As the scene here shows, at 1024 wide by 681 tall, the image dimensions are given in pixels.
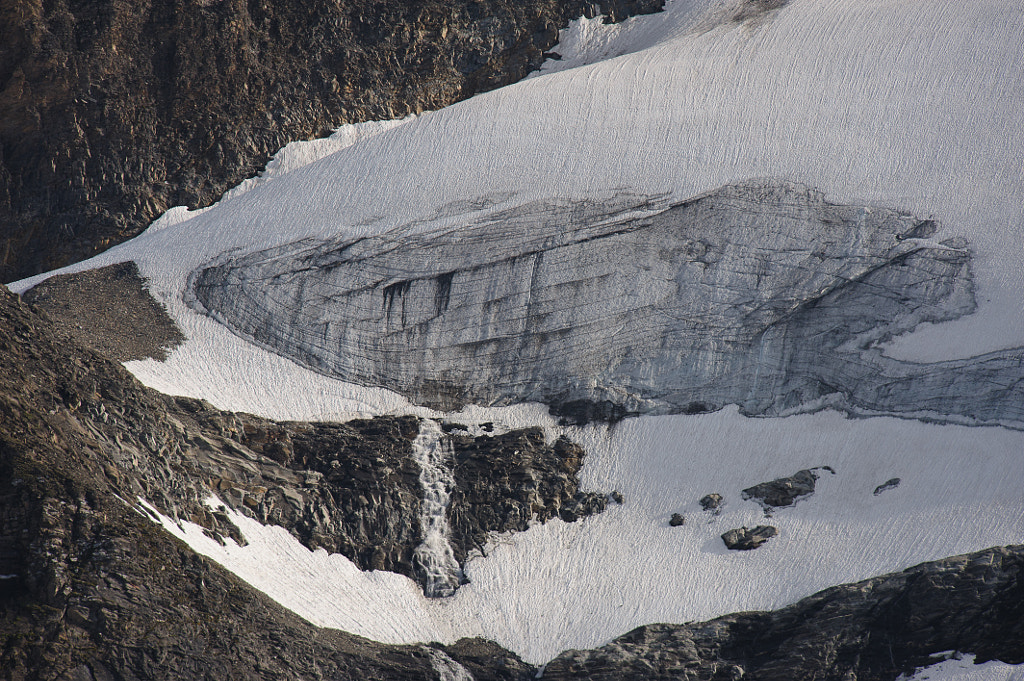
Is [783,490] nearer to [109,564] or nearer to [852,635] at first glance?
[852,635]

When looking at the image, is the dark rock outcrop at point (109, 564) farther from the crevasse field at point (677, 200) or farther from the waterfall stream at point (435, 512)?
the waterfall stream at point (435, 512)

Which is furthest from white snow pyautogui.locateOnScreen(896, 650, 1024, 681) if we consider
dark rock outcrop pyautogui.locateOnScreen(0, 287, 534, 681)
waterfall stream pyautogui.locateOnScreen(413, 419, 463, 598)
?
waterfall stream pyautogui.locateOnScreen(413, 419, 463, 598)

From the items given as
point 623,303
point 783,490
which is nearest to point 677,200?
point 623,303

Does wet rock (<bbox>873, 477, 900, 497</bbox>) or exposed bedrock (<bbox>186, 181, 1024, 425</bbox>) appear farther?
exposed bedrock (<bbox>186, 181, 1024, 425</bbox>)

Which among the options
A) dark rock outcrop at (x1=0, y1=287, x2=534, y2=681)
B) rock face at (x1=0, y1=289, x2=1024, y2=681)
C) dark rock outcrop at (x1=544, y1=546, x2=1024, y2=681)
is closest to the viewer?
dark rock outcrop at (x1=0, y1=287, x2=534, y2=681)

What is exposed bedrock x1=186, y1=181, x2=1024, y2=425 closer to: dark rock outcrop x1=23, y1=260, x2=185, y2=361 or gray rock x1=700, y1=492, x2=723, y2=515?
dark rock outcrop x1=23, y1=260, x2=185, y2=361

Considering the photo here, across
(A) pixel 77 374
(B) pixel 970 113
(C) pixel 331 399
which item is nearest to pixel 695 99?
(B) pixel 970 113
